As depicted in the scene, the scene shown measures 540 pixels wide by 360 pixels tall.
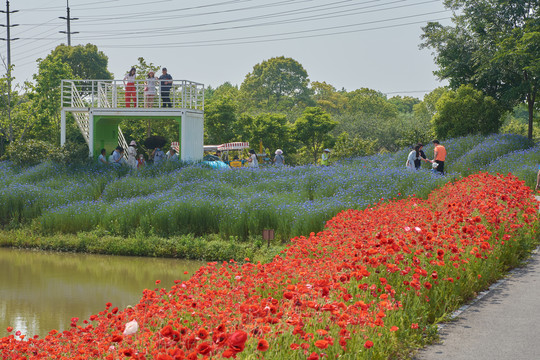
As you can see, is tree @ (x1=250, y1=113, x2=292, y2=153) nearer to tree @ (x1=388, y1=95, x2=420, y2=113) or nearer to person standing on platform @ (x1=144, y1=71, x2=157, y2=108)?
person standing on platform @ (x1=144, y1=71, x2=157, y2=108)

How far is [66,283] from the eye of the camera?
544 inches

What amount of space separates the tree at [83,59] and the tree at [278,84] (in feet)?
99.4

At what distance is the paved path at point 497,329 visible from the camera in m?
5.53

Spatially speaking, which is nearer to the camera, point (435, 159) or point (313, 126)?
point (435, 159)

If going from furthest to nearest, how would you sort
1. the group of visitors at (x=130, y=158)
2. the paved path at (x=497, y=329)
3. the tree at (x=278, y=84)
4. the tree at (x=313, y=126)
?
the tree at (x=278, y=84) < the tree at (x=313, y=126) < the group of visitors at (x=130, y=158) < the paved path at (x=497, y=329)

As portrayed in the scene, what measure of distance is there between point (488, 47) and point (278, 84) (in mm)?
57660

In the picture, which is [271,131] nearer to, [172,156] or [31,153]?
[172,156]

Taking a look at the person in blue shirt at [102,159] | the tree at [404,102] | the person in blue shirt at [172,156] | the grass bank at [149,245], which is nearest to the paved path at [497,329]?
the grass bank at [149,245]

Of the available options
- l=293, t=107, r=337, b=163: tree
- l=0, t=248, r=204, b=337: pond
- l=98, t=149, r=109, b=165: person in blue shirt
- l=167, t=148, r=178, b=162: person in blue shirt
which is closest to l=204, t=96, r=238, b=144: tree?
l=293, t=107, r=337, b=163: tree

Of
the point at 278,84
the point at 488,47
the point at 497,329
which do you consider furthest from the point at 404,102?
the point at 497,329

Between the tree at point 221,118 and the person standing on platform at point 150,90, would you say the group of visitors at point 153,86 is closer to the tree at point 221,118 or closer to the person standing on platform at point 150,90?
the person standing on platform at point 150,90

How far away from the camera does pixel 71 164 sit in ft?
79.7

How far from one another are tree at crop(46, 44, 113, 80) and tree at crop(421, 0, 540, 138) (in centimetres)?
3462

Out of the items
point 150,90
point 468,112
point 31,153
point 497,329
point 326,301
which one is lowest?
point 497,329
